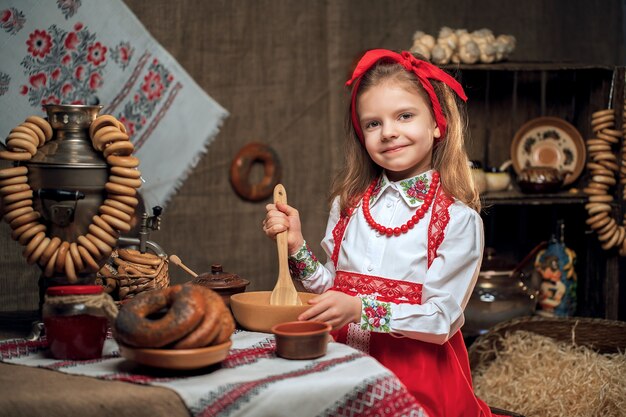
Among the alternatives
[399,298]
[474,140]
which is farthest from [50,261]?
[474,140]

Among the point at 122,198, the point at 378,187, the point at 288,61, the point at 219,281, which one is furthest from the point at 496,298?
the point at 122,198

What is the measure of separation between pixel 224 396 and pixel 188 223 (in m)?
2.82

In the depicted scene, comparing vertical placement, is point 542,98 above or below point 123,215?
above

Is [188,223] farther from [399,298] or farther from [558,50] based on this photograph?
[558,50]

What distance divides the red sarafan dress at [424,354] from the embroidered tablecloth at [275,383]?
60 centimetres

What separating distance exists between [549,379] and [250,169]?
1901 millimetres

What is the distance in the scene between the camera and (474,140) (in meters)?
4.57

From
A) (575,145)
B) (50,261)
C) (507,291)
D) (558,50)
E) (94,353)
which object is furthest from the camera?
(558,50)

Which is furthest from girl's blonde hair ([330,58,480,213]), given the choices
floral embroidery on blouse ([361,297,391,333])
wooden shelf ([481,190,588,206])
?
wooden shelf ([481,190,588,206])

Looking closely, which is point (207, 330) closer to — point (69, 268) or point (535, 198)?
point (69, 268)

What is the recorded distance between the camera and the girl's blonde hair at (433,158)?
219cm

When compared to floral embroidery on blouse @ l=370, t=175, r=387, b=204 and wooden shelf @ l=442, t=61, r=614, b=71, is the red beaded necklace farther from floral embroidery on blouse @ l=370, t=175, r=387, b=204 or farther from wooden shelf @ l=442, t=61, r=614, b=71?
wooden shelf @ l=442, t=61, r=614, b=71

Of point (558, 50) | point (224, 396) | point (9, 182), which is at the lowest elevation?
point (224, 396)

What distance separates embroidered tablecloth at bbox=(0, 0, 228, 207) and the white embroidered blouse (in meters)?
1.47
